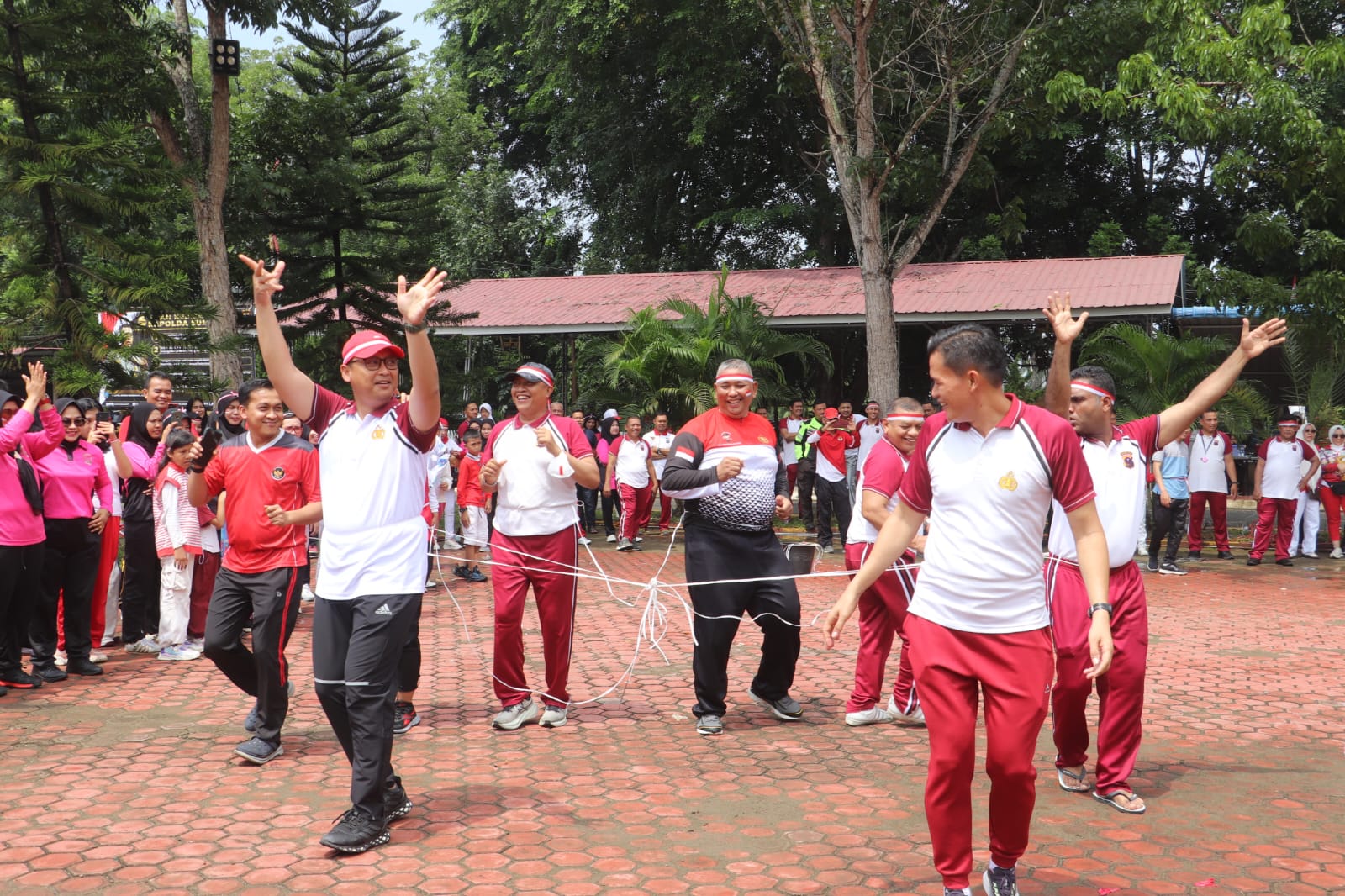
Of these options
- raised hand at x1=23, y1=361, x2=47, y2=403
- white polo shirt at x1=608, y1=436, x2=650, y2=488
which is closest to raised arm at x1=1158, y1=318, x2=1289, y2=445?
raised hand at x1=23, y1=361, x2=47, y2=403

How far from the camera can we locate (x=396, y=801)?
5211mm

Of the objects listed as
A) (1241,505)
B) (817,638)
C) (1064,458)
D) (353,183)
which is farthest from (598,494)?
(1064,458)

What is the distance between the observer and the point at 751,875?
4.54 meters

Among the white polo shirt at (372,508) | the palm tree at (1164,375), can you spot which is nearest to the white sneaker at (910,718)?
the white polo shirt at (372,508)

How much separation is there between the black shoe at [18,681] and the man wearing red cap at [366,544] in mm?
3951

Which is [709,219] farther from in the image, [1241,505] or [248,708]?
[248,708]

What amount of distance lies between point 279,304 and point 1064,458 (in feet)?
A: 65.5

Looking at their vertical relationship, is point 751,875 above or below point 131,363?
below

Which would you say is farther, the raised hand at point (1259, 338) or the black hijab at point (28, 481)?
the black hijab at point (28, 481)

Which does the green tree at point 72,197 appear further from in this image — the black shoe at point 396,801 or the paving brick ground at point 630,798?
the black shoe at point 396,801

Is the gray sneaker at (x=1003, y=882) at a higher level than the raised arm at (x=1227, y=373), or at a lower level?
lower

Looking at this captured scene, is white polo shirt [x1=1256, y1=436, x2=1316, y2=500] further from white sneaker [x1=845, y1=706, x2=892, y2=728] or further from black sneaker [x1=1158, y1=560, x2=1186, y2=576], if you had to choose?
white sneaker [x1=845, y1=706, x2=892, y2=728]

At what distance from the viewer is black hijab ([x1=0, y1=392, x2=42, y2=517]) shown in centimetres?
751

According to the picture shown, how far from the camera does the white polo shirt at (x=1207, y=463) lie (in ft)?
50.0
